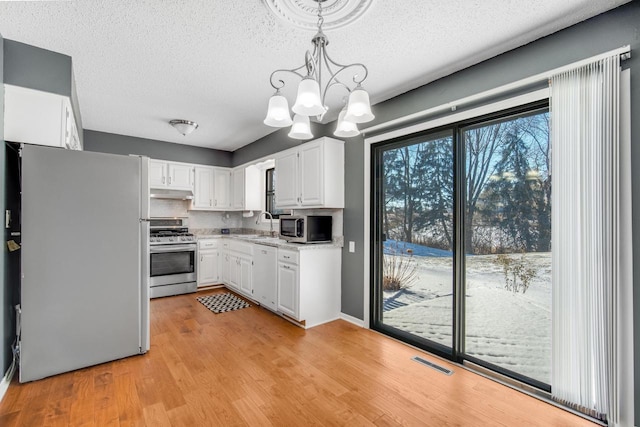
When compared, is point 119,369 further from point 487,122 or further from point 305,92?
point 487,122

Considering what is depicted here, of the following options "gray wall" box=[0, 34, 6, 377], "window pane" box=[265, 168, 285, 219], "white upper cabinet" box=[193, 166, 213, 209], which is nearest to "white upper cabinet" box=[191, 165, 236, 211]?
"white upper cabinet" box=[193, 166, 213, 209]

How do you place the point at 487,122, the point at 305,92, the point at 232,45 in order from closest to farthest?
the point at 305,92, the point at 232,45, the point at 487,122

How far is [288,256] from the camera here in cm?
349

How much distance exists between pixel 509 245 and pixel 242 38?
100 inches

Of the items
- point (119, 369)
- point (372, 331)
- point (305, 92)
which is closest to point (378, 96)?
point (305, 92)

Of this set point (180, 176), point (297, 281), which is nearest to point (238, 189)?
point (180, 176)

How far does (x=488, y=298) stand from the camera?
2.45 metres

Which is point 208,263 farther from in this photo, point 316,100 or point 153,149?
point 316,100

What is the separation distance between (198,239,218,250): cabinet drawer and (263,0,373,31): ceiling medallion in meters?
4.02

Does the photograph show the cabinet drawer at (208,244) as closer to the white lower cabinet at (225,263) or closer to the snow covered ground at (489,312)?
the white lower cabinet at (225,263)

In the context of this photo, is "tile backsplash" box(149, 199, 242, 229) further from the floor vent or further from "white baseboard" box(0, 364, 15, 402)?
the floor vent

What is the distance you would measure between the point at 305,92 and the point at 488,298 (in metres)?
2.16

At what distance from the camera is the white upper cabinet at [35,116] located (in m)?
2.26

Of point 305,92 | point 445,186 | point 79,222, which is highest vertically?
point 305,92
